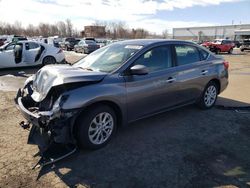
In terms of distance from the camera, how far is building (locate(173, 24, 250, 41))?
77.1 m

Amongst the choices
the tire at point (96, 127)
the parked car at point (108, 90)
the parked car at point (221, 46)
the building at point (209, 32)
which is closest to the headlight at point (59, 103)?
the parked car at point (108, 90)

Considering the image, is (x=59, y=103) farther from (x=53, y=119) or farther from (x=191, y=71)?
(x=191, y=71)

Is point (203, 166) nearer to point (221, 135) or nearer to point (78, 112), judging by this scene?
point (221, 135)

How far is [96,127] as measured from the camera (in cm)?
392

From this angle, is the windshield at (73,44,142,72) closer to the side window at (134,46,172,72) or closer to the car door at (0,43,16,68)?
the side window at (134,46,172,72)

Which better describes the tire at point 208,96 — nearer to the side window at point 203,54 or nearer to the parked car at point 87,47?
the side window at point 203,54

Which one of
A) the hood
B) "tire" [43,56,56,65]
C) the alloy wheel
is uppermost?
the hood

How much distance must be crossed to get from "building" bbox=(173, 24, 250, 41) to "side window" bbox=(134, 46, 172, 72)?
230ft

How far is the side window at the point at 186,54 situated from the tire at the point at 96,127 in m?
1.96

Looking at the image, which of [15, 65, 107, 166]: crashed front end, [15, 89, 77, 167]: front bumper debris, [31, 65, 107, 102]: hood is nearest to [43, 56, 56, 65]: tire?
[31, 65, 107, 102]: hood

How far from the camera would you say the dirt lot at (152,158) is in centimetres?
324

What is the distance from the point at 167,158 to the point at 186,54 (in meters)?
A: 2.51

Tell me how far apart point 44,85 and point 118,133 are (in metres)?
1.58

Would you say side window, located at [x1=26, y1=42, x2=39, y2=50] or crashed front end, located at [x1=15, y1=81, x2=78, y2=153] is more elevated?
side window, located at [x1=26, y1=42, x2=39, y2=50]
